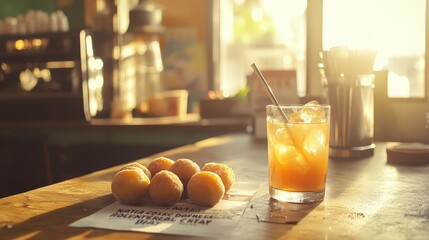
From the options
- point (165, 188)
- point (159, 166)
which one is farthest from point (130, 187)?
point (159, 166)

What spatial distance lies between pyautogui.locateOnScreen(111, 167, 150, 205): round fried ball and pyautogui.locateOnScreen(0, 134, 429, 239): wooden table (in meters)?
0.05

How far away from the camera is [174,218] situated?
950 millimetres

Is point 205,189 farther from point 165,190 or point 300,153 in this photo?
point 300,153

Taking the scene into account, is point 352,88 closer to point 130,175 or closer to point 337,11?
point 130,175

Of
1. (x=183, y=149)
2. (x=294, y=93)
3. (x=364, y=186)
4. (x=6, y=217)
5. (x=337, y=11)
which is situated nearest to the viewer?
(x=6, y=217)

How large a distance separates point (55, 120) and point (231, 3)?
68.8 inches

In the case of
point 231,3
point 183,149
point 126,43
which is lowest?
point 183,149

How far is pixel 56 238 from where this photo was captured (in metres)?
0.83

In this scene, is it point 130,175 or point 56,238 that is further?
point 130,175

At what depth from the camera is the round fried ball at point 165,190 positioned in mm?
1035

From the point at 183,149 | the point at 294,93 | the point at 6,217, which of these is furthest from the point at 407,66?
the point at 6,217

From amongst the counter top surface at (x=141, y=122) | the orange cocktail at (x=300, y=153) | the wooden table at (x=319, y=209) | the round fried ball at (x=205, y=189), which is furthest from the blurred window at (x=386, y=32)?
the round fried ball at (x=205, y=189)

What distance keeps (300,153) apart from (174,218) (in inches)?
12.8

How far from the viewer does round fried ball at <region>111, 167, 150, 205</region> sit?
1.04 m
